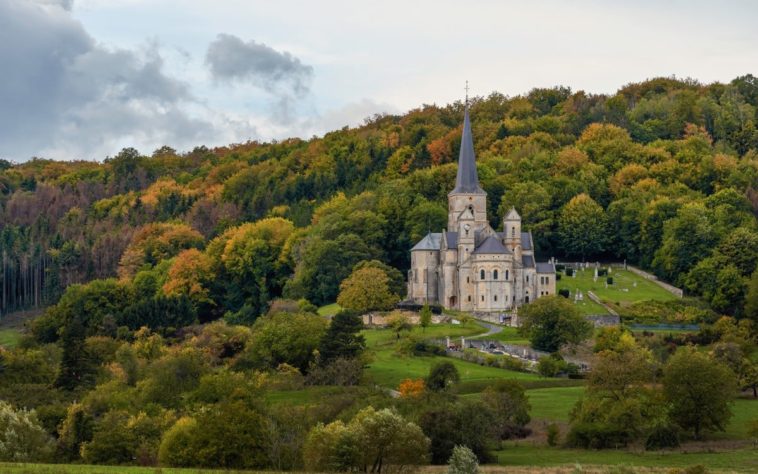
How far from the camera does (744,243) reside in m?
100

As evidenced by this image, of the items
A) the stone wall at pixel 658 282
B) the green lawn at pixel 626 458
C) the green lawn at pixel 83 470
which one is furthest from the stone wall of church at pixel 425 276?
the green lawn at pixel 83 470

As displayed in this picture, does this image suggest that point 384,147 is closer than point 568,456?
No

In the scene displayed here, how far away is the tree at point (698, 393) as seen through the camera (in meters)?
59.4

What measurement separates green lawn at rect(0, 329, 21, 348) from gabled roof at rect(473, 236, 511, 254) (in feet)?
135

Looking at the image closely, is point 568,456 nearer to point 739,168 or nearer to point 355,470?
point 355,470

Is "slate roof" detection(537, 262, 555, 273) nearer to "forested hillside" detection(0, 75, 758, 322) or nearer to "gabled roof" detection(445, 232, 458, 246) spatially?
"gabled roof" detection(445, 232, 458, 246)

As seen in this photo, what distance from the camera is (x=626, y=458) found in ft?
176

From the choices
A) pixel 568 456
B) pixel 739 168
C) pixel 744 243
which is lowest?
pixel 568 456

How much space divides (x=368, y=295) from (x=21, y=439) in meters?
45.8

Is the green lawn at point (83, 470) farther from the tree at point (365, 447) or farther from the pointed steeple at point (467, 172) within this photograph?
the pointed steeple at point (467, 172)

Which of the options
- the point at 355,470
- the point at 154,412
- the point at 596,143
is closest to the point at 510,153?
the point at 596,143

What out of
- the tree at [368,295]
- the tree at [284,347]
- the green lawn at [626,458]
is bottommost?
the green lawn at [626,458]

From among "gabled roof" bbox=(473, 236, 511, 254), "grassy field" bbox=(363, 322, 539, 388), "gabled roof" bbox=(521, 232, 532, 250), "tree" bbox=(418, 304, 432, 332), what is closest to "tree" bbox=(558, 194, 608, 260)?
"gabled roof" bbox=(521, 232, 532, 250)

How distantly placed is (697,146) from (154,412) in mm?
86897
